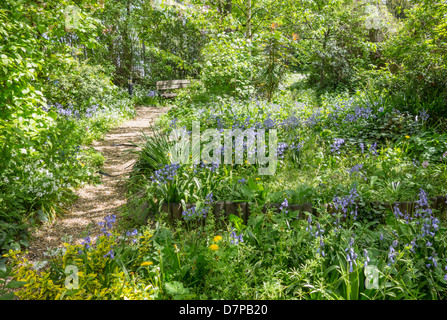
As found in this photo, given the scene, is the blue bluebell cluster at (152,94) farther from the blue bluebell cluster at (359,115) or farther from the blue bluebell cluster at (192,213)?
the blue bluebell cluster at (192,213)

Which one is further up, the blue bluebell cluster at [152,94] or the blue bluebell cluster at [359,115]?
the blue bluebell cluster at [152,94]

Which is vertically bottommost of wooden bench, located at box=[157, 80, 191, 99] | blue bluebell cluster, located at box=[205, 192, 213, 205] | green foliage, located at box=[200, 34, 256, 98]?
blue bluebell cluster, located at box=[205, 192, 213, 205]

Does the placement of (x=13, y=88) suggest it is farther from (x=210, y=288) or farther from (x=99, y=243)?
(x=210, y=288)

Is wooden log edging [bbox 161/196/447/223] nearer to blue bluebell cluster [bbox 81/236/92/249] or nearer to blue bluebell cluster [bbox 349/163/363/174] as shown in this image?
blue bluebell cluster [bbox 349/163/363/174]

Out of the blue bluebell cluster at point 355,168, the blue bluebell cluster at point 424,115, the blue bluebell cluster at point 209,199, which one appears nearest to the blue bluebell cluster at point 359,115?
the blue bluebell cluster at point 424,115

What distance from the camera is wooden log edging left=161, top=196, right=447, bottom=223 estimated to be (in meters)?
2.87

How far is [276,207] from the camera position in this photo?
2.92 m

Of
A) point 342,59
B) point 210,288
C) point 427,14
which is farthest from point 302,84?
point 210,288

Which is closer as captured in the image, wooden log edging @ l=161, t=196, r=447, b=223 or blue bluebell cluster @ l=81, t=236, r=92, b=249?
blue bluebell cluster @ l=81, t=236, r=92, b=249

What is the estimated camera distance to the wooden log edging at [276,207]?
2871 mm

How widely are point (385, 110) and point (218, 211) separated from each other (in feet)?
12.3

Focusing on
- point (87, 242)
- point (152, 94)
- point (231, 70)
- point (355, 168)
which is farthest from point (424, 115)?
point (152, 94)

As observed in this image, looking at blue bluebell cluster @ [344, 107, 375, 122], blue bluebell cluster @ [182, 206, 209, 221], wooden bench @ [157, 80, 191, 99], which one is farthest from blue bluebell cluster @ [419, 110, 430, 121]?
wooden bench @ [157, 80, 191, 99]

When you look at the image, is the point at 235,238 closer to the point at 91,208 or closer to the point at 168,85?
the point at 91,208
